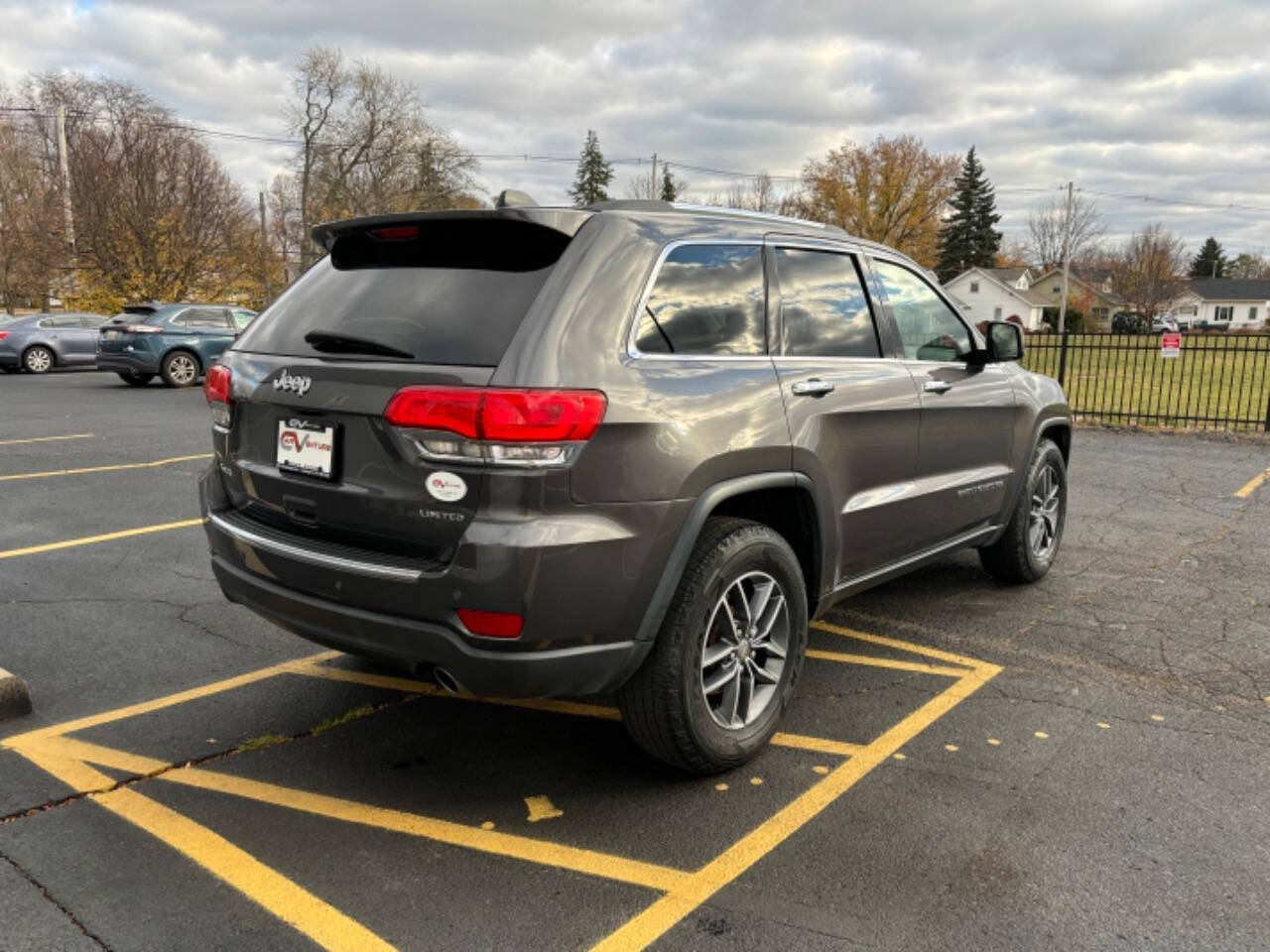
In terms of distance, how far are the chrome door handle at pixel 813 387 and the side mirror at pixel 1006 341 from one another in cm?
171

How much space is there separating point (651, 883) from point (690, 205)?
2.20 m

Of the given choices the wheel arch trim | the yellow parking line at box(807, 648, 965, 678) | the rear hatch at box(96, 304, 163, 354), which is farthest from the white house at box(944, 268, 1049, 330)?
the wheel arch trim

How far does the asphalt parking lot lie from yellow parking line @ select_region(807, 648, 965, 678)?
2cm

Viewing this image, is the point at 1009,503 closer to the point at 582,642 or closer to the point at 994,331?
the point at 994,331

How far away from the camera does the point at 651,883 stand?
253 centimetres

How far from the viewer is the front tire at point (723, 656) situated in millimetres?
2838

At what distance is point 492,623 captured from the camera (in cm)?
251

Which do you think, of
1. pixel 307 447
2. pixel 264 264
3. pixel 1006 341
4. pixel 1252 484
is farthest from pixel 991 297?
pixel 307 447

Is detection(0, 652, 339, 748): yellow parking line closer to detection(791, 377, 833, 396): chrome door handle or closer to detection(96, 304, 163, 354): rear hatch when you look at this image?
detection(791, 377, 833, 396): chrome door handle

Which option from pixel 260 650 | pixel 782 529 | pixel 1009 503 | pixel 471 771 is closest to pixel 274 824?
pixel 471 771

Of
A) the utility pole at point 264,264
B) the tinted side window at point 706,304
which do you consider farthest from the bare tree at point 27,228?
the tinted side window at point 706,304

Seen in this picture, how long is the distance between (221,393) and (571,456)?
4.90ft

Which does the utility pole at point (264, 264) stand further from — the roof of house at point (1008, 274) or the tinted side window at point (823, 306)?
the roof of house at point (1008, 274)

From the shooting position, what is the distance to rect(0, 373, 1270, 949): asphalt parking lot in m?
2.37
